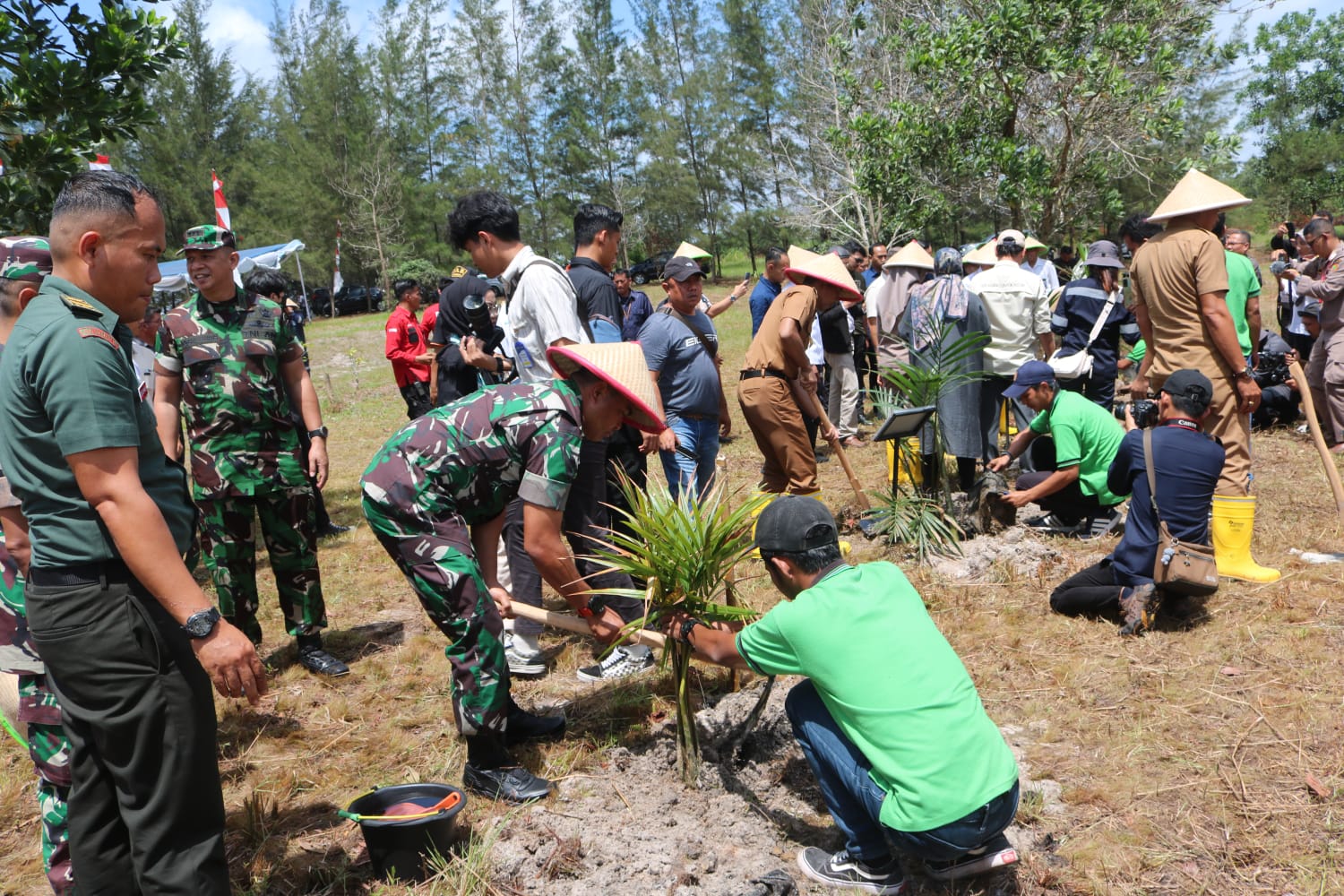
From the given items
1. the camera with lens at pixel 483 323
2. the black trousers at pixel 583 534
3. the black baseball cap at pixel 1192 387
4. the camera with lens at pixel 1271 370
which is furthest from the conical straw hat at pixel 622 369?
the camera with lens at pixel 1271 370

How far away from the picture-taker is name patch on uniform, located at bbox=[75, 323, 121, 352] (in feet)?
6.88

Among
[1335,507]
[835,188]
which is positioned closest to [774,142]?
[835,188]

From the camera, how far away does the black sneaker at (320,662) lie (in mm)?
4559

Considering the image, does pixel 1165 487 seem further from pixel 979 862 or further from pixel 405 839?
pixel 405 839

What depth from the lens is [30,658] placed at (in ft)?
8.68

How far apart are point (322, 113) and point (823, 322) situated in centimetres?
3510

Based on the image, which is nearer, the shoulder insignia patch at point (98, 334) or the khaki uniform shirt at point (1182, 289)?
the shoulder insignia patch at point (98, 334)

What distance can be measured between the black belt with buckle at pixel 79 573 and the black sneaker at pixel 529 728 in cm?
177

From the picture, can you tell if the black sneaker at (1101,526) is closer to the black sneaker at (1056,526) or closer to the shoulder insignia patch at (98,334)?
the black sneaker at (1056,526)

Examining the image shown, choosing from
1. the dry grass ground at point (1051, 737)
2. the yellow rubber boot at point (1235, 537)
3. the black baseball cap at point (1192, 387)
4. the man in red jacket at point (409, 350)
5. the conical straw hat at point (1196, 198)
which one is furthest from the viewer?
the man in red jacket at point (409, 350)

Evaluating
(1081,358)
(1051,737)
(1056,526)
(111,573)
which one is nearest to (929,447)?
(1056,526)

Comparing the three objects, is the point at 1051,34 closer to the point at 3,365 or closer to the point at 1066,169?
the point at 1066,169

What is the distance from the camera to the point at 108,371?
2.12 metres

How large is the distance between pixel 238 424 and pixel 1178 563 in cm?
453
